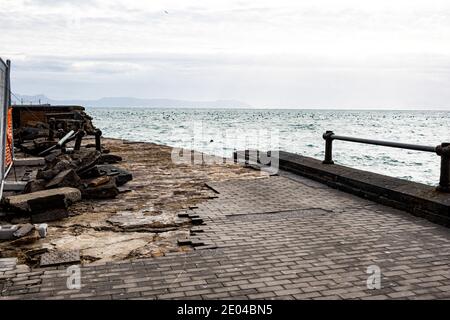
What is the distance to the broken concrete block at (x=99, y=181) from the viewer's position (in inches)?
345

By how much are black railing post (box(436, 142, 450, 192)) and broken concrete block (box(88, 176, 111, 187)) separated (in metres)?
5.90

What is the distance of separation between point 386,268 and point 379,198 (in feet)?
10.9

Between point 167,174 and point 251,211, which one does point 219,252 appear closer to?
point 251,211

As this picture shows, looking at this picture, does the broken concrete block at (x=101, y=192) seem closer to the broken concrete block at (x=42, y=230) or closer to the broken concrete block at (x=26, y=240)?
the broken concrete block at (x=42, y=230)

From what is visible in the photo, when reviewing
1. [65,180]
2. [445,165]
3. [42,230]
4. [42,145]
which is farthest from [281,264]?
[42,145]

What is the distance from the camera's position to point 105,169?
403 inches

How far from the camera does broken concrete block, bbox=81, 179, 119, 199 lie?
8.55 metres

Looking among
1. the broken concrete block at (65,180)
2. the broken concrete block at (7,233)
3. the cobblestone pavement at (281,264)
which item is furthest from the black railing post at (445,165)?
the broken concrete block at (65,180)

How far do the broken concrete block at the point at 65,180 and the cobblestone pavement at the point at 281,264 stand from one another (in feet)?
8.80

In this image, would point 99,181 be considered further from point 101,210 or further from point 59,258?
point 59,258

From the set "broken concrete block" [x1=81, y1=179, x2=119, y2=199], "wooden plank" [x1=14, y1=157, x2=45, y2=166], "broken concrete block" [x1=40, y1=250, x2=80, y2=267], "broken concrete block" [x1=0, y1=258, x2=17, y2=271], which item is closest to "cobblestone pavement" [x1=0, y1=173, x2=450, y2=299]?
"broken concrete block" [x1=0, y1=258, x2=17, y2=271]

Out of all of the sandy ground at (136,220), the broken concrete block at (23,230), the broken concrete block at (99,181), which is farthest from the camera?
the broken concrete block at (99,181)

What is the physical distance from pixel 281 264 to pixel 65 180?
16.9ft
